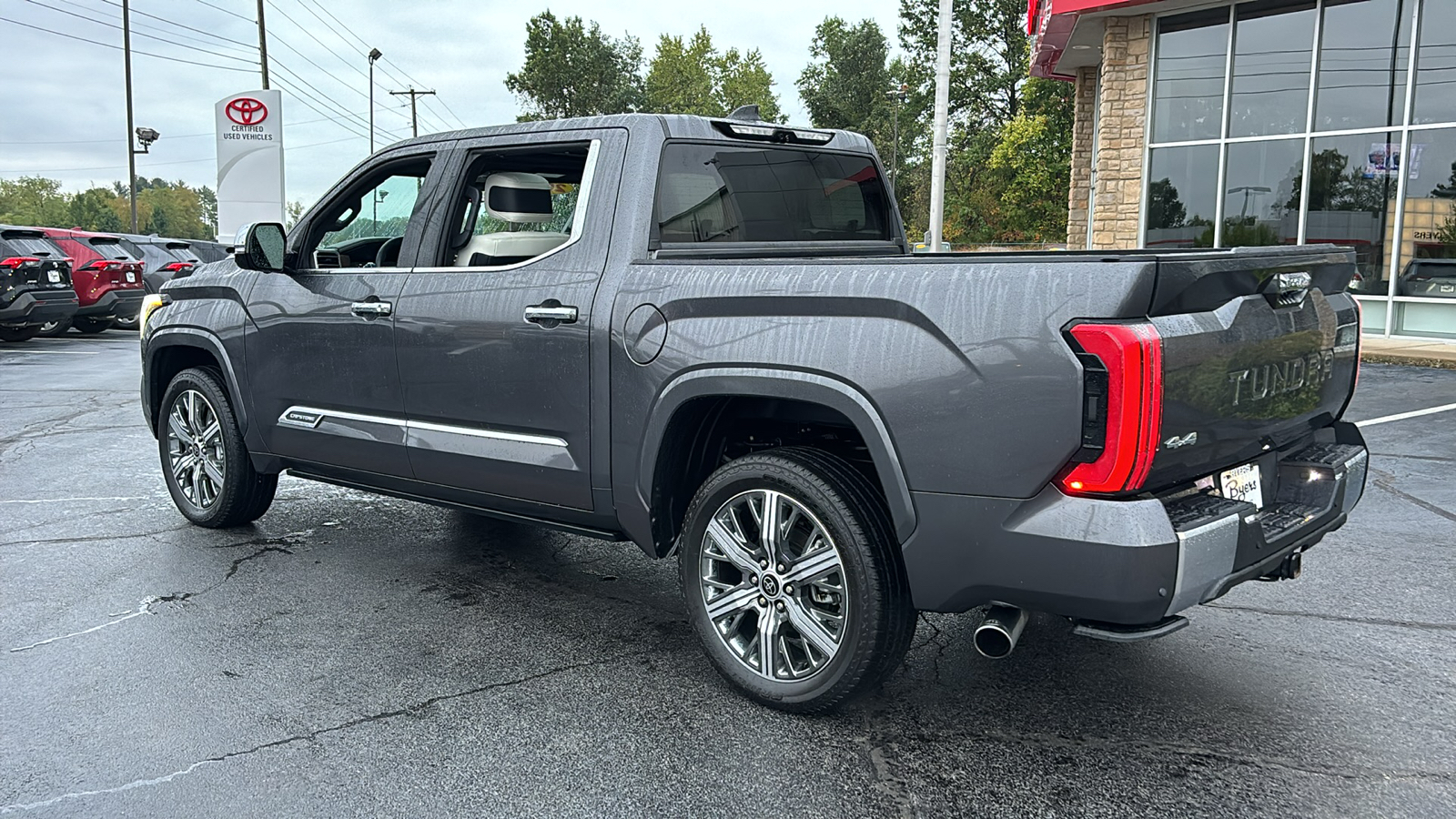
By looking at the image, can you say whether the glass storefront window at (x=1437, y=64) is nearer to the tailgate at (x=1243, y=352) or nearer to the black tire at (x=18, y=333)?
the tailgate at (x=1243, y=352)

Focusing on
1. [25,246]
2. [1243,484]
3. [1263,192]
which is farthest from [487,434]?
[25,246]

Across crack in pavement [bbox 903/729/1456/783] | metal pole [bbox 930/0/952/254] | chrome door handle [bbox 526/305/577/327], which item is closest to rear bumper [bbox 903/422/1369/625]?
crack in pavement [bbox 903/729/1456/783]

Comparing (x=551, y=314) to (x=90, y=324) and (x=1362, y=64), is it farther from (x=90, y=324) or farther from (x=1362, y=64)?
(x=90, y=324)

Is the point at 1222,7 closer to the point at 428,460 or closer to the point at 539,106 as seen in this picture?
the point at 428,460

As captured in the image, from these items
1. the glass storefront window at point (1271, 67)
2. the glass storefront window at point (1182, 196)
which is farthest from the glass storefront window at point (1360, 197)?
the glass storefront window at point (1182, 196)

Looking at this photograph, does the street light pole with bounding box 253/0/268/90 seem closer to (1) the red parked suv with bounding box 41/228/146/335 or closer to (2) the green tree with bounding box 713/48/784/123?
(1) the red parked suv with bounding box 41/228/146/335

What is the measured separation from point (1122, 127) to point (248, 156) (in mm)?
14021

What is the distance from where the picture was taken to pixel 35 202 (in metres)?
134

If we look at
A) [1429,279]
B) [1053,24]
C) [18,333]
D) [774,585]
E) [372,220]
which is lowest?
[18,333]

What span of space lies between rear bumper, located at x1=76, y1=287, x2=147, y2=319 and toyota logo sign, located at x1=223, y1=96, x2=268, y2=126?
388 cm

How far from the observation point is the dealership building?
15.5 m

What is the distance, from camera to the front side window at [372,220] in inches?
195

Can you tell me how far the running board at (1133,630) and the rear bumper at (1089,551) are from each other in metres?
0.08

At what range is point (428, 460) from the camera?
14.9 feet
